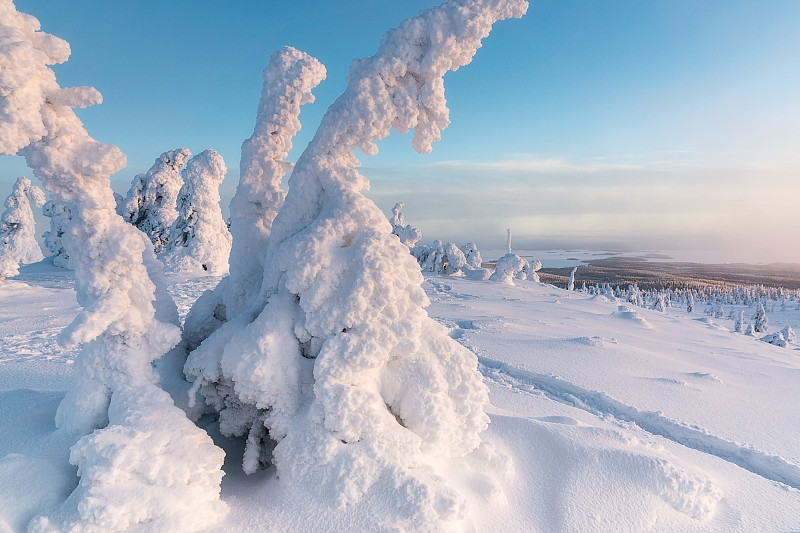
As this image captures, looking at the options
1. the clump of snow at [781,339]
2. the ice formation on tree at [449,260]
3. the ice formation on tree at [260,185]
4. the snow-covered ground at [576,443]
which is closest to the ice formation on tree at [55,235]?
the snow-covered ground at [576,443]

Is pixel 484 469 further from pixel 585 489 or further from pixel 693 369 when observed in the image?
pixel 693 369

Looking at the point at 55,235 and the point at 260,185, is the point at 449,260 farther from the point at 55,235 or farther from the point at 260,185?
the point at 260,185

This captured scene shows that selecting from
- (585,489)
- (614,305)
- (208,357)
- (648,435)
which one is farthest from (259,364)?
(614,305)

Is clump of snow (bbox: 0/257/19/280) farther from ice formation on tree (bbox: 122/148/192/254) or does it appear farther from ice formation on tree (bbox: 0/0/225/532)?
ice formation on tree (bbox: 0/0/225/532)

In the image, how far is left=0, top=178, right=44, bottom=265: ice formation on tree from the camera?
27.9m

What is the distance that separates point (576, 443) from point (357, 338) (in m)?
2.58

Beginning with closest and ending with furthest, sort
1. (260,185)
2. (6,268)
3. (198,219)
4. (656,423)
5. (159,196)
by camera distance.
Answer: (260,185)
(656,423)
(6,268)
(198,219)
(159,196)

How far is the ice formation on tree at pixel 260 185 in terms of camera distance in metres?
4.89

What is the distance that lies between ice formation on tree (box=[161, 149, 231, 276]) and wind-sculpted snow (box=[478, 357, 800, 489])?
17.1m

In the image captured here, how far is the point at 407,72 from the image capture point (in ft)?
14.1

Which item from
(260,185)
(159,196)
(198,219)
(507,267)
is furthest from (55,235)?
(260,185)

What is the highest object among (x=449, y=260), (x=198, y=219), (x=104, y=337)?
(x=198, y=219)

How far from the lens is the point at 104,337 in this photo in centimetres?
384

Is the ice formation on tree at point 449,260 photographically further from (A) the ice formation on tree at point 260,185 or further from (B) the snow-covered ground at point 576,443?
(A) the ice formation on tree at point 260,185
